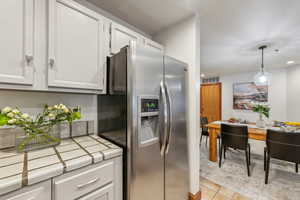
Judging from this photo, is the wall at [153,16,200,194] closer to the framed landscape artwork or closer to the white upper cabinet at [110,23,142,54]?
the white upper cabinet at [110,23,142,54]

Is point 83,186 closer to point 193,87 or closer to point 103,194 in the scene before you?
point 103,194

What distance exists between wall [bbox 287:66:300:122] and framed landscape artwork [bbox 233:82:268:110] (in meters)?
0.58

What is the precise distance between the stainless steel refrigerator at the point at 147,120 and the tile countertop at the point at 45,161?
0.67 feet

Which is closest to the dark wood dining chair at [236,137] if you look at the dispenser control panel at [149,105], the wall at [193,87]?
the wall at [193,87]

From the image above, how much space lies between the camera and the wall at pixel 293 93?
3993 mm

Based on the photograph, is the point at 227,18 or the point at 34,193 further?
the point at 227,18

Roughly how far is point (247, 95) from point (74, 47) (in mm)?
5820

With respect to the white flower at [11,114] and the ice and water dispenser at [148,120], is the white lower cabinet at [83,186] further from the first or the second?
the white flower at [11,114]

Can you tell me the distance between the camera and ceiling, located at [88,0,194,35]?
153 centimetres

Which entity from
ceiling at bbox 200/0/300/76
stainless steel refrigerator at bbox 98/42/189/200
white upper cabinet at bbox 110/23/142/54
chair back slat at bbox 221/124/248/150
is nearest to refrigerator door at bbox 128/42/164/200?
stainless steel refrigerator at bbox 98/42/189/200

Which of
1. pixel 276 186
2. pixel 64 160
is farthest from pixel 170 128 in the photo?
pixel 276 186

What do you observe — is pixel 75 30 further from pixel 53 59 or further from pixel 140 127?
pixel 140 127

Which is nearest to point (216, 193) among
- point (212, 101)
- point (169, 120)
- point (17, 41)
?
point (169, 120)

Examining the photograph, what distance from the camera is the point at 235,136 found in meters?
2.29
